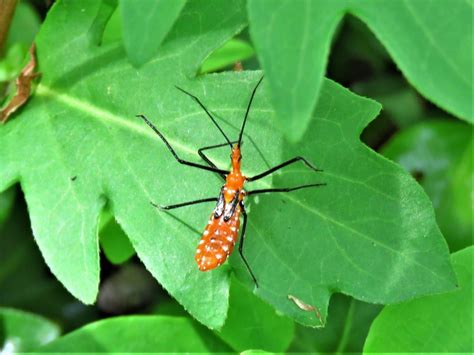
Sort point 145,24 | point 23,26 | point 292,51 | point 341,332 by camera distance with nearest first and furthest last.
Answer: point 292,51 → point 145,24 → point 341,332 → point 23,26

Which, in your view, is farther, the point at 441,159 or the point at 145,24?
the point at 441,159

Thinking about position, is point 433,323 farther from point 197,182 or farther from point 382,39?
point 382,39

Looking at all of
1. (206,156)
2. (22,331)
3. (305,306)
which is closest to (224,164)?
(206,156)

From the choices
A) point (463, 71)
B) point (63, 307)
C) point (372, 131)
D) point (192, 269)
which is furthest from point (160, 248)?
point (372, 131)

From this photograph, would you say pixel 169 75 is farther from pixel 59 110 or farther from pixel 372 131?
pixel 372 131

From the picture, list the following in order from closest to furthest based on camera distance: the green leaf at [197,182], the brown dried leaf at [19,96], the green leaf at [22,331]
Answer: the green leaf at [197,182] → the brown dried leaf at [19,96] → the green leaf at [22,331]

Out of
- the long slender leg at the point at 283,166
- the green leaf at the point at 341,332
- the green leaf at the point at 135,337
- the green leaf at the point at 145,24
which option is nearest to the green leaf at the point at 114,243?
the green leaf at the point at 135,337

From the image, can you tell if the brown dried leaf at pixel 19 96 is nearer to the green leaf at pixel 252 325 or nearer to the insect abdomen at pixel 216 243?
the insect abdomen at pixel 216 243

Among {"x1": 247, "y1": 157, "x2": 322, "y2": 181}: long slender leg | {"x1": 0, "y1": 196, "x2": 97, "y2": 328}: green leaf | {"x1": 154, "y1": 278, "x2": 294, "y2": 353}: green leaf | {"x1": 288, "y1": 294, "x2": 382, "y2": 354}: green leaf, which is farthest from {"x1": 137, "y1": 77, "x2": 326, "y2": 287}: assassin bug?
{"x1": 0, "y1": 196, "x2": 97, "y2": 328}: green leaf
